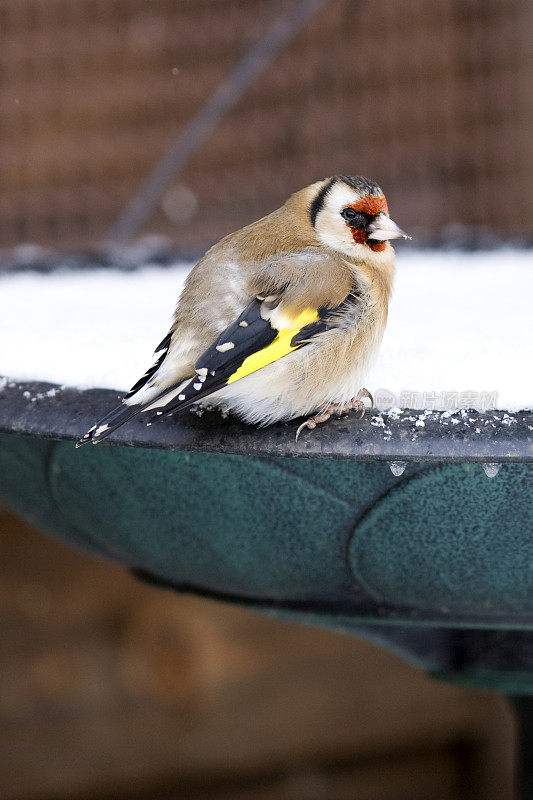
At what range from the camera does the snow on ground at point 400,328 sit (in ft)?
4.17

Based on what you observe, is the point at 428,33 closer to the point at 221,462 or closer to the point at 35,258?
the point at 35,258

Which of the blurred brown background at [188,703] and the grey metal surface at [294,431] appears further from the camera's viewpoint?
the blurred brown background at [188,703]

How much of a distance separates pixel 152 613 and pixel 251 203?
1.75 meters

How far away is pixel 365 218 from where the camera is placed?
5.23 feet

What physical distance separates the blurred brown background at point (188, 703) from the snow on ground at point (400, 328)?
0.83m

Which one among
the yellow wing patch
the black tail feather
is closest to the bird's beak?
the yellow wing patch

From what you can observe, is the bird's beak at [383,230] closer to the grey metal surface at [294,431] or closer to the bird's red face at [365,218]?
the bird's red face at [365,218]

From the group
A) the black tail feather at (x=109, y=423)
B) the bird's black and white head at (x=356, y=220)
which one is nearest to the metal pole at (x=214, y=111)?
the bird's black and white head at (x=356, y=220)

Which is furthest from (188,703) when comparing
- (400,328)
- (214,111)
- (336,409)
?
(336,409)

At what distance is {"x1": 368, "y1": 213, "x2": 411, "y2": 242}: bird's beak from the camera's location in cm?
157

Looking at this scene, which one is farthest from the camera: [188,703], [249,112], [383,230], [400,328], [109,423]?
[249,112]

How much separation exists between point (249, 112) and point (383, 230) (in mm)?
2564

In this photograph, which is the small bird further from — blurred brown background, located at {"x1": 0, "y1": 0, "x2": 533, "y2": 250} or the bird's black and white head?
blurred brown background, located at {"x1": 0, "y1": 0, "x2": 533, "y2": 250}

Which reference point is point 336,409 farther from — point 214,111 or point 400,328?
point 214,111
